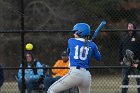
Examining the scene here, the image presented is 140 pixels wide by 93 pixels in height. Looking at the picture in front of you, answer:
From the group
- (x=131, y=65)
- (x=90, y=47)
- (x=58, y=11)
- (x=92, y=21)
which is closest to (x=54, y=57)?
(x=58, y=11)

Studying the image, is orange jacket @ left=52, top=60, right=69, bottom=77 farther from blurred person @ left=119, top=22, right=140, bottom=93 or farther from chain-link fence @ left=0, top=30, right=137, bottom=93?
blurred person @ left=119, top=22, right=140, bottom=93

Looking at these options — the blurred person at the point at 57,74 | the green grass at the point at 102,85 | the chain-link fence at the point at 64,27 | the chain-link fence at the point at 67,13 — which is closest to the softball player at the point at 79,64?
the chain-link fence at the point at 64,27

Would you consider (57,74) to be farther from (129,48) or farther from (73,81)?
(73,81)

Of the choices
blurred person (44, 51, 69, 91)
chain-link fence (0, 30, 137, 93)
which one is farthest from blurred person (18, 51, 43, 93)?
chain-link fence (0, 30, 137, 93)

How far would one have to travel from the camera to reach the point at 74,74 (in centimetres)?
934

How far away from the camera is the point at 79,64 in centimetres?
943

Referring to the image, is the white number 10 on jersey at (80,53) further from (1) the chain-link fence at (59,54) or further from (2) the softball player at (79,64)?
(1) the chain-link fence at (59,54)

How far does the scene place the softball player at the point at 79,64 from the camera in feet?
30.6

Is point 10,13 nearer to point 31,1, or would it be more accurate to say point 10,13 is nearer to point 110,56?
point 31,1

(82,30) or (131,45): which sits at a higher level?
(82,30)

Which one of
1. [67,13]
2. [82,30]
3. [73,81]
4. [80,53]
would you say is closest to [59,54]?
[67,13]

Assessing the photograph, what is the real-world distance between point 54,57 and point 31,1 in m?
2.24

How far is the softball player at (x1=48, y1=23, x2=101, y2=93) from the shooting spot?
933cm

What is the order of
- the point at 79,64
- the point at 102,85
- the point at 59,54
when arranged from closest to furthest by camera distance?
the point at 79,64 < the point at 102,85 < the point at 59,54
